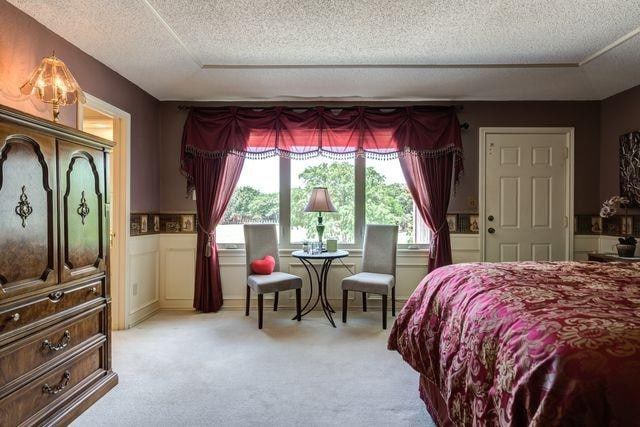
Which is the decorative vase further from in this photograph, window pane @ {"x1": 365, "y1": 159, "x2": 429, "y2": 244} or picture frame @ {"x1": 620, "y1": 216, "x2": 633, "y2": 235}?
window pane @ {"x1": 365, "y1": 159, "x2": 429, "y2": 244}

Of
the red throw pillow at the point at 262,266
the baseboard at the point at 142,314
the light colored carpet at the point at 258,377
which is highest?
the red throw pillow at the point at 262,266

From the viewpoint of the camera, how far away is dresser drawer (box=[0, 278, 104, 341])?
5.57 feet

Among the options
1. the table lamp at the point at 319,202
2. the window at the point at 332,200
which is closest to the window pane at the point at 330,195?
the window at the point at 332,200

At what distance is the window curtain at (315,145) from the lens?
4176 mm

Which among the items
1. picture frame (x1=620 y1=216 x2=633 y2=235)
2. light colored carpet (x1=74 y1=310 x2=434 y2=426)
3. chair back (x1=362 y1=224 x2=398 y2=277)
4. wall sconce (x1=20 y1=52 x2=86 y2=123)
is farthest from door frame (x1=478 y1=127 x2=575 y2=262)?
wall sconce (x1=20 y1=52 x2=86 y2=123)

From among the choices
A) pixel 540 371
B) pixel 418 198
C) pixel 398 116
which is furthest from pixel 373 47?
pixel 540 371

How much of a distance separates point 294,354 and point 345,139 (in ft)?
7.71

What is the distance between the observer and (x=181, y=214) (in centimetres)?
433

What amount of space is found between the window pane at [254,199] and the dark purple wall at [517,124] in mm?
471

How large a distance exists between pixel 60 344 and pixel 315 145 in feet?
9.66

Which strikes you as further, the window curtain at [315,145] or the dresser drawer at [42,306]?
the window curtain at [315,145]

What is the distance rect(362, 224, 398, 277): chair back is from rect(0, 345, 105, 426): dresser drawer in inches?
103

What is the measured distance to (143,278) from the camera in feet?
13.1

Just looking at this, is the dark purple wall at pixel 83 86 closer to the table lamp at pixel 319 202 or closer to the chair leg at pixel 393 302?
the table lamp at pixel 319 202
